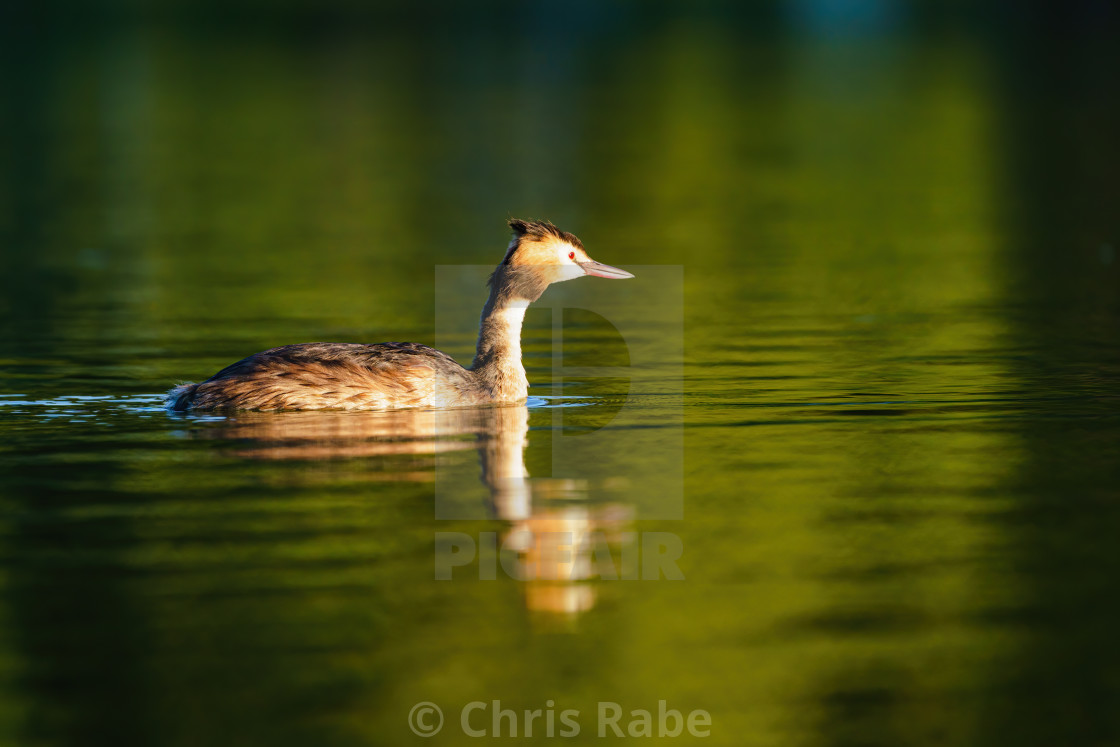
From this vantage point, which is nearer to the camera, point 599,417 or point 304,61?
point 599,417

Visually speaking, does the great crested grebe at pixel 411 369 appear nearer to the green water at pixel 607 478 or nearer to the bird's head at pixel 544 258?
the bird's head at pixel 544 258

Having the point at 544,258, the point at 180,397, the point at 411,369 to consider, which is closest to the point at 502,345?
the point at 544,258

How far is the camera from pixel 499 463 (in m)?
12.0

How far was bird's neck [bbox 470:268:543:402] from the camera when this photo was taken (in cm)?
1421

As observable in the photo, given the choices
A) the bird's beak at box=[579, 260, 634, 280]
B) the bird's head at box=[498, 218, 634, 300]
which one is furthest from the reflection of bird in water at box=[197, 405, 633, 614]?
the bird's beak at box=[579, 260, 634, 280]

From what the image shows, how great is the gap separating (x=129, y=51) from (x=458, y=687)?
272 feet

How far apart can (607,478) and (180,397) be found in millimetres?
3829

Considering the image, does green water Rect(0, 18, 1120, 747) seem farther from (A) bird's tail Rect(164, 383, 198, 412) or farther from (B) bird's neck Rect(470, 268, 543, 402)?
(B) bird's neck Rect(470, 268, 543, 402)

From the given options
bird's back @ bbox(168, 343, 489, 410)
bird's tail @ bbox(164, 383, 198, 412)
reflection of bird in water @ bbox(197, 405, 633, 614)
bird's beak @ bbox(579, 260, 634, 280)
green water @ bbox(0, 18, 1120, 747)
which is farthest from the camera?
bird's beak @ bbox(579, 260, 634, 280)

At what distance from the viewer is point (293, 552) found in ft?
31.9

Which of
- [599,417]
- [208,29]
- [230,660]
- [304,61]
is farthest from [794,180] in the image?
[208,29]

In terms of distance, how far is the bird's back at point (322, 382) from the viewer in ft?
44.3

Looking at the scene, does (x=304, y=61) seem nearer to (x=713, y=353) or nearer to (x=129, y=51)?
(x=129, y=51)

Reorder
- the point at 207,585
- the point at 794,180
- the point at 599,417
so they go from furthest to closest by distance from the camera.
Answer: the point at 794,180, the point at 599,417, the point at 207,585
